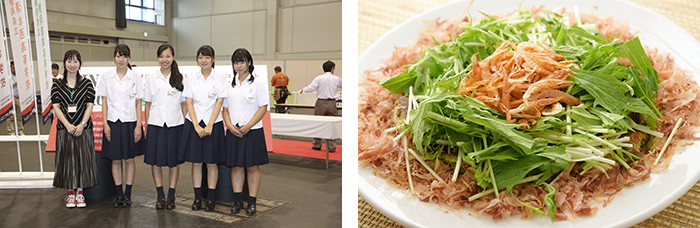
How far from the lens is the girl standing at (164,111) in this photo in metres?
3.19

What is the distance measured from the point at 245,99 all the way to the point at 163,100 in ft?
1.88

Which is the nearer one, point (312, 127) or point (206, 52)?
point (206, 52)

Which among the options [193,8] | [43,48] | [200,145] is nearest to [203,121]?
[200,145]

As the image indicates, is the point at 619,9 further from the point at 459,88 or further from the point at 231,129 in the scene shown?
the point at 231,129

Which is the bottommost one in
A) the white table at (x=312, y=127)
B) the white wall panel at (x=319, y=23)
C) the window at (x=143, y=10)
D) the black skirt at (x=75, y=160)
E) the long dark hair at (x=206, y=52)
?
the black skirt at (x=75, y=160)

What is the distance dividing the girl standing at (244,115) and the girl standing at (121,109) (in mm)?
707

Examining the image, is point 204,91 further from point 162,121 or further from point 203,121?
point 162,121

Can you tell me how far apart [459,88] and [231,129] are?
6.86 feet

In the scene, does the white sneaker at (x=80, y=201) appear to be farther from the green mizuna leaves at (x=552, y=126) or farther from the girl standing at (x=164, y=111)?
the green mizuna leaves at (x=552, y=126)

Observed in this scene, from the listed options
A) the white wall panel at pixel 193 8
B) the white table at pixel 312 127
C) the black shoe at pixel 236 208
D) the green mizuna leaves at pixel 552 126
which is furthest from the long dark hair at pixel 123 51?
the green mizuna leaves at pixel 552 126

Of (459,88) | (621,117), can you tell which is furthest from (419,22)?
(621,117)

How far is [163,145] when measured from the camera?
3.29 metres

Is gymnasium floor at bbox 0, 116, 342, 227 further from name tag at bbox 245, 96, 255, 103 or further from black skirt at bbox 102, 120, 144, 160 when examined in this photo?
name tag at bbox 245, 96, 255, 103

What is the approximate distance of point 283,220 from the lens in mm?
3264
